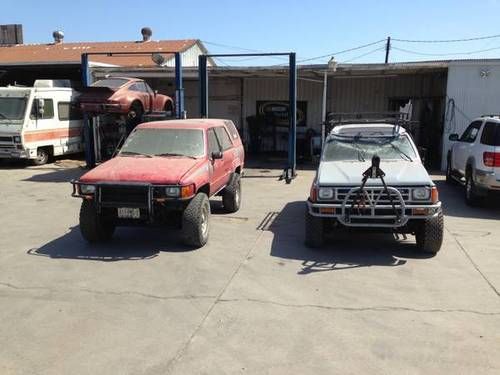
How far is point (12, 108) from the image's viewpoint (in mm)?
16281

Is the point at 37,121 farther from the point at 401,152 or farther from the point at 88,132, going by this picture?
the point at 401,152

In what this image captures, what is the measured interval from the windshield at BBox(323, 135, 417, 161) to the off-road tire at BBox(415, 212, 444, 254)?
137 centimetres

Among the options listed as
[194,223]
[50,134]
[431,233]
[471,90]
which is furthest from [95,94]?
[471,90]

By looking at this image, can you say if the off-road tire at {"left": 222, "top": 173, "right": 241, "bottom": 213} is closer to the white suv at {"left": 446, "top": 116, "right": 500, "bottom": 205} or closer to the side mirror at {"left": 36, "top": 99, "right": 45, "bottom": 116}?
the white suv at {"left": 446, "top": 116, "right": 500, "bottom": 205}

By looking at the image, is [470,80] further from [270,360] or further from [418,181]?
[270,360]

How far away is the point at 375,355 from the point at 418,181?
3.17 metres

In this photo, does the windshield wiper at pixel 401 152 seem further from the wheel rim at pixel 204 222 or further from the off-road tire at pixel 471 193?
the wheel rim at pixel 204 222

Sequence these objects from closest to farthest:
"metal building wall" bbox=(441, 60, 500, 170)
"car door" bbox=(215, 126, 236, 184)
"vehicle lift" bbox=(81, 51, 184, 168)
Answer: "car door" bbox=(215, 126, 236, 184) < "metal building wall" bbox=(441, 60, 500, 170) < "vehicle lift" bbox=(81, 51, 184, 168)

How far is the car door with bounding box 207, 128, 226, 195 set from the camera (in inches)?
317

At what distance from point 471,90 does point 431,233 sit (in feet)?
34.6

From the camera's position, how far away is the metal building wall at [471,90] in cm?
1536

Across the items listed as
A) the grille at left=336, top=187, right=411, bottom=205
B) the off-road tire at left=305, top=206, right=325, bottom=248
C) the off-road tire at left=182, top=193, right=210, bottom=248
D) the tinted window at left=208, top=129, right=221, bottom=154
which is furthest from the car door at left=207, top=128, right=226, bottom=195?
the grille at left=336, top=187, right=411, bottom=205

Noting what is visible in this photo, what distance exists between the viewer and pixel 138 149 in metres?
8.04

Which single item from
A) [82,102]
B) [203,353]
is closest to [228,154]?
[203,353]
